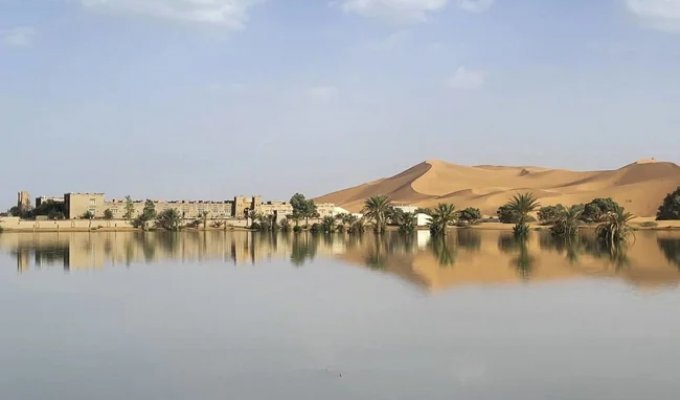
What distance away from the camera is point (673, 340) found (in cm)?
1404

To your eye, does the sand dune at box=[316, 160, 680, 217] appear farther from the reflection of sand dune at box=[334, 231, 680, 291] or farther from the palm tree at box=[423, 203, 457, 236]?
the reflection of sand dune at box=[334, 231, 680, 291]

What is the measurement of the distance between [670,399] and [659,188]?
335 ft

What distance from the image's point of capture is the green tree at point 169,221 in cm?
7831

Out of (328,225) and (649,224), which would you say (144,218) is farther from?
(649,224)

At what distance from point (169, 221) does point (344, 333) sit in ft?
217

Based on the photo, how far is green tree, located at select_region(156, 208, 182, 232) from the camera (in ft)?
257

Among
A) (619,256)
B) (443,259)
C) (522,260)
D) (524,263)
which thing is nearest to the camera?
(524,263)

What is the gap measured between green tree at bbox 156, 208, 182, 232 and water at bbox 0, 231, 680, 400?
4970 centimetres

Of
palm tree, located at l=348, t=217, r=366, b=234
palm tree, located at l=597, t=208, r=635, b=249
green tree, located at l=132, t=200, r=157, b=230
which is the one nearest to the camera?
palm tree, located at l=597, t=208, r=635, b=249

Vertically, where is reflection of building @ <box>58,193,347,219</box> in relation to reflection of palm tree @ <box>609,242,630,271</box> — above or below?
above

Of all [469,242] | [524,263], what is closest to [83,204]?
[469,242]

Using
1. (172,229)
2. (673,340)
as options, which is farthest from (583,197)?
(673,340)

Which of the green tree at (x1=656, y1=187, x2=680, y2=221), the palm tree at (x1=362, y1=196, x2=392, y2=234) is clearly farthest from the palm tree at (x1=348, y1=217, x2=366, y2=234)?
the green tree at (x1=656, y1=187, x2=680, y2=221)

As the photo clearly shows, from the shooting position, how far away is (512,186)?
139125 mm
